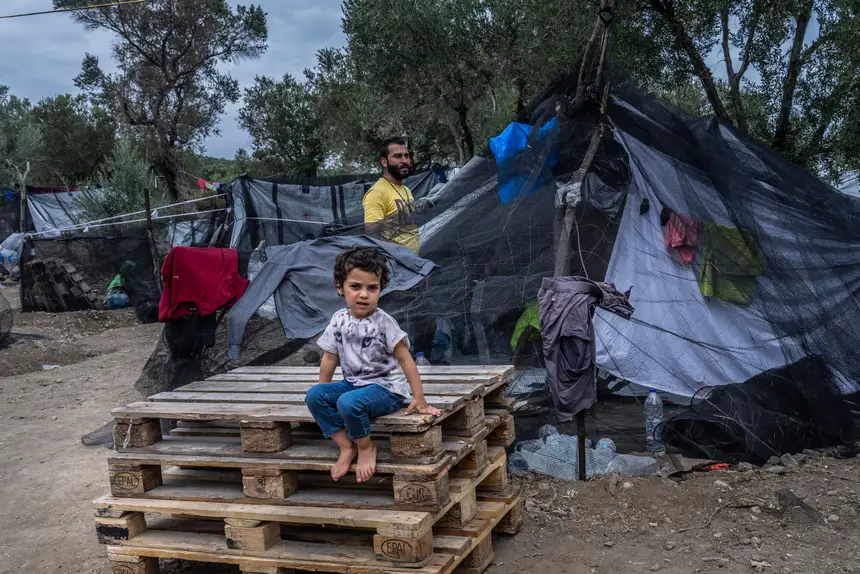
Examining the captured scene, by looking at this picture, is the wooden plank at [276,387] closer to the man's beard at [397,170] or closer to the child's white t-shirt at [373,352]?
the child's white t-shirt at [373,352]

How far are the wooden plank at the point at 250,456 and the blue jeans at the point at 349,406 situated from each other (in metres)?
0.15

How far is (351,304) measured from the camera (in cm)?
340

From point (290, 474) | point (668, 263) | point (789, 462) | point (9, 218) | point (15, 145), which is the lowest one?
point (789, 462)

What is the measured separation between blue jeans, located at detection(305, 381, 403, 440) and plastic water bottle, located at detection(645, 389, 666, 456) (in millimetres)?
2389

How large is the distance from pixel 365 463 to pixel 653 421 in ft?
8.88

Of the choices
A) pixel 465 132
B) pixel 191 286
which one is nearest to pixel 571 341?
pixel 191 286

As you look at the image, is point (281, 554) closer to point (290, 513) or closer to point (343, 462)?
point (290, 513)

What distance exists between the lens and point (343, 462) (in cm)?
313

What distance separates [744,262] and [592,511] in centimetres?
237

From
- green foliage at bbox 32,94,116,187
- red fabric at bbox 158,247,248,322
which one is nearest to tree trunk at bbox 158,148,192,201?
green foliage at bbox 32,94,116,187

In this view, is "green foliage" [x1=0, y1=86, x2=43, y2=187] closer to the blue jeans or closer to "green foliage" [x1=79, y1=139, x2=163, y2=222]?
"green foliage" [x1=79, y1=139, x2=163, y2=222]

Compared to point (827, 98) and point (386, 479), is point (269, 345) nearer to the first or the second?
point (386, 479)

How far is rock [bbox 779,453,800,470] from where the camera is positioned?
4.68 meters

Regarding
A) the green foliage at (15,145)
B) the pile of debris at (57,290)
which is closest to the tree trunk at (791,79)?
the pile of debris at (57,290)
